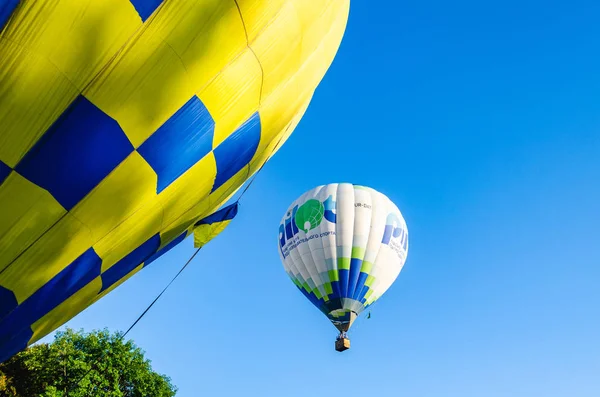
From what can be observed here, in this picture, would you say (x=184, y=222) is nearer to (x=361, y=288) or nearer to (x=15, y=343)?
(x=15, y=343)

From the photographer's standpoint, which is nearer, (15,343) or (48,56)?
(48,56)

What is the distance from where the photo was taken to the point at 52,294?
4.46 meters

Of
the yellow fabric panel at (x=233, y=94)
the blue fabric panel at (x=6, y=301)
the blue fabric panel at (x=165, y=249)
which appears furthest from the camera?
the blue fabric panel at (x=165, y=249)

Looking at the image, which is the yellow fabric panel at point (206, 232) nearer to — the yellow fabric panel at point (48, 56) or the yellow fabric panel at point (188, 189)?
the yellow fabric panel at point (188, 189)

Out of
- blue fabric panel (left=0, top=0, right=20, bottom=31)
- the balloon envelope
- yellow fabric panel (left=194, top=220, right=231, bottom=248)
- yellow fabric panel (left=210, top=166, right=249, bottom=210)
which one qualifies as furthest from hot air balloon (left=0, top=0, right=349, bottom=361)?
the balloon envelope

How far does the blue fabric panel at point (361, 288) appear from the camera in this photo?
56.3 ft

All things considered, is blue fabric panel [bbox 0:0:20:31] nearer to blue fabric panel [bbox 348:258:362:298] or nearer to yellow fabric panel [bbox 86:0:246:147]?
yellow fabric panel [bbox 86:0:246:147]

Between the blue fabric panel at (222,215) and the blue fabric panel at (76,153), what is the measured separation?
2488mm

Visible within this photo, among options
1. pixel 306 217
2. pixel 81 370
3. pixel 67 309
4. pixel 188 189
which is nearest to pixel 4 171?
pixel 188 189

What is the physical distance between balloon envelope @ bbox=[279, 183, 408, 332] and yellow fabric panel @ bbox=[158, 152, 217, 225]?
1220cm

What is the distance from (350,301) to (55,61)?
48.6ft

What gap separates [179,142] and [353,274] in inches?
526

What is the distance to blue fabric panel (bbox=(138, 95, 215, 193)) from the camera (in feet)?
13.4

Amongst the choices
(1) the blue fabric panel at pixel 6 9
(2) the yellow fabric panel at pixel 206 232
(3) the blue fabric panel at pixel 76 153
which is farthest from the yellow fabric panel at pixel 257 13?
(2) the yellow fabric panel at pixel 206 232
